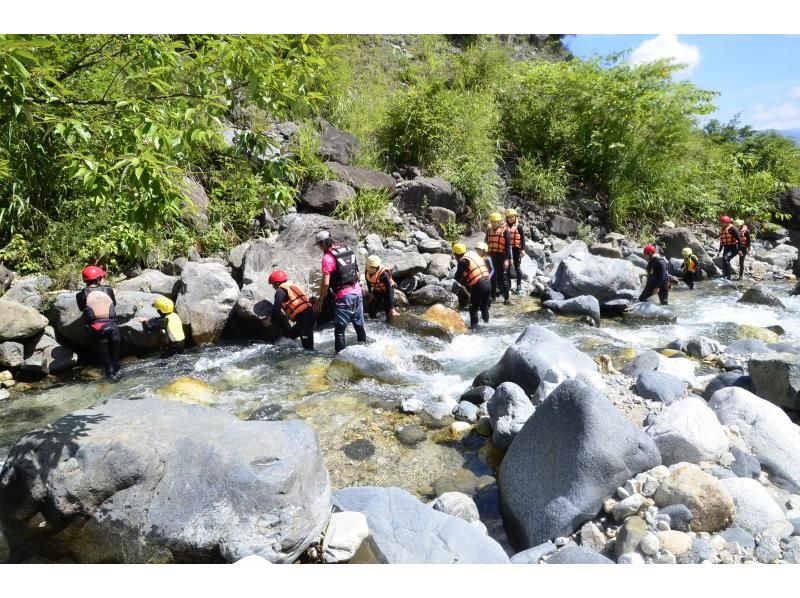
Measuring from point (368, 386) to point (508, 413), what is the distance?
2165 mm

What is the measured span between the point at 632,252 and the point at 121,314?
497 inches

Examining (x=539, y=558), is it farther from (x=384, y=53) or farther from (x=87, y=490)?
(x=384, y=53)

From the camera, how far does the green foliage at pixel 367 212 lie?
11484 mm

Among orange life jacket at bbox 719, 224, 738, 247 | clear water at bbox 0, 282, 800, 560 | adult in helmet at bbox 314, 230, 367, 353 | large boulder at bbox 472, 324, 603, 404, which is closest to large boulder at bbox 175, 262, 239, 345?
clear water at bbox 0, 282, 800, 560

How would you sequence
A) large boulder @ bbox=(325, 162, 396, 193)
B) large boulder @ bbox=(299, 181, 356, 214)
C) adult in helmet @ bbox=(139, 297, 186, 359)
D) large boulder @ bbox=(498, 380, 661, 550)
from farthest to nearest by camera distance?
large boulder @ bbox=(325, 162, 396, 193)
large boulder @ bbox=(299, 181, 356, 214)
adult in helmet @ bbox=(139, 297, 186, 359)
large boulder @ bbox=(498, 380, 661, 550)

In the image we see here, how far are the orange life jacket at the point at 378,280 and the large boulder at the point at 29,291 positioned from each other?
4989 mm

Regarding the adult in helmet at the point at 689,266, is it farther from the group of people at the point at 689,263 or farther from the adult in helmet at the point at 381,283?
the adult in helmet at the point at 381,283

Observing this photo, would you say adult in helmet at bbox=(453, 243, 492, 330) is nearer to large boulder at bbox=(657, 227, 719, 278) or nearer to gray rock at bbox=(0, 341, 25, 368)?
gray rock at bbox=(0, 341, 25, 368)

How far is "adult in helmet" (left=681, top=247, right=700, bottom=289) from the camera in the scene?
40.8 feet

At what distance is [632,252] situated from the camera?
14.3 m

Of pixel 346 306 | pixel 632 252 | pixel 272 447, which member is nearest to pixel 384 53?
pixel 632 252

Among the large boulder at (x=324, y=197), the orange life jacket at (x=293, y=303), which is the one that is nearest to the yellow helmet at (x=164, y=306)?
the orange life jacket at (x=293, y=303)

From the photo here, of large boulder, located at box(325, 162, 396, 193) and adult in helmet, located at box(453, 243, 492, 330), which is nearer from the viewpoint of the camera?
adult in helmet, located at box(453, 243, 492, 330)

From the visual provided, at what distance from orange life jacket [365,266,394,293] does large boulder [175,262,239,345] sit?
7.29ft
